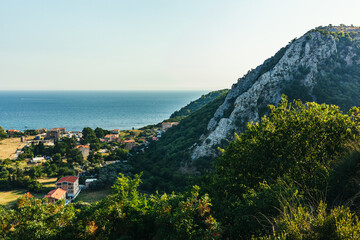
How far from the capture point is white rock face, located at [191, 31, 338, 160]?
150 ft

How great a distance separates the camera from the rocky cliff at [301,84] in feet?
148

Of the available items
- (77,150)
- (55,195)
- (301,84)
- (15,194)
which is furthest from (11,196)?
(301,84)

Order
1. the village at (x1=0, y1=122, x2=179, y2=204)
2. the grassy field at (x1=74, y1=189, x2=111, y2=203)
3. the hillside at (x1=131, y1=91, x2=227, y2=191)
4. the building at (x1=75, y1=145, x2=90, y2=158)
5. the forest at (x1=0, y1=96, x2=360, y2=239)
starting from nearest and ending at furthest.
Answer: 1. the forest at (x1=0, y1=96, x2=360, y2=239)
2. the grassy field at (x1=74, y1=189, x2=111, y2=203)
3. the hillside at (x1=131, y1=91, x2=227, y2=191)
4. the village at (x1=0, y1=122, x2=179, y2=204)
5. the building at (x1=75, y1=145, x2=90, y2=158)

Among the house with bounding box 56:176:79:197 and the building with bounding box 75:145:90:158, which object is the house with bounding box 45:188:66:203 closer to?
the house with bounding box 56:176:79:197

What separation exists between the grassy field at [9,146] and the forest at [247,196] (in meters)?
64.7

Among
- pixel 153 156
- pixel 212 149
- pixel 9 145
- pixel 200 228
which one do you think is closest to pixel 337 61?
pixel 212 149

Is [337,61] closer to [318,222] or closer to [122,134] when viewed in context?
[318,222]

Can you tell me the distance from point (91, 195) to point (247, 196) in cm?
3696

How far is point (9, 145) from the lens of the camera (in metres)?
73.3

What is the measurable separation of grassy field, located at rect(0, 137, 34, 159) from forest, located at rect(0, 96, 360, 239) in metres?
64.7

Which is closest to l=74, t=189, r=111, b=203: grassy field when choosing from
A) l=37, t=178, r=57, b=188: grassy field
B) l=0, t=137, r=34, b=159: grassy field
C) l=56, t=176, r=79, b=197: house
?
l=56, t=176, r=79, b=197: house

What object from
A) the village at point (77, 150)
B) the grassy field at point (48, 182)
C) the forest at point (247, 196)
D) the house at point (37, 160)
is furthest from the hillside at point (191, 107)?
the forest at point (247, 196)

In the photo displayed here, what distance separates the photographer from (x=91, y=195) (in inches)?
1556

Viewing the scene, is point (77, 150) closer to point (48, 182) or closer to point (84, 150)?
point (84, 150)
